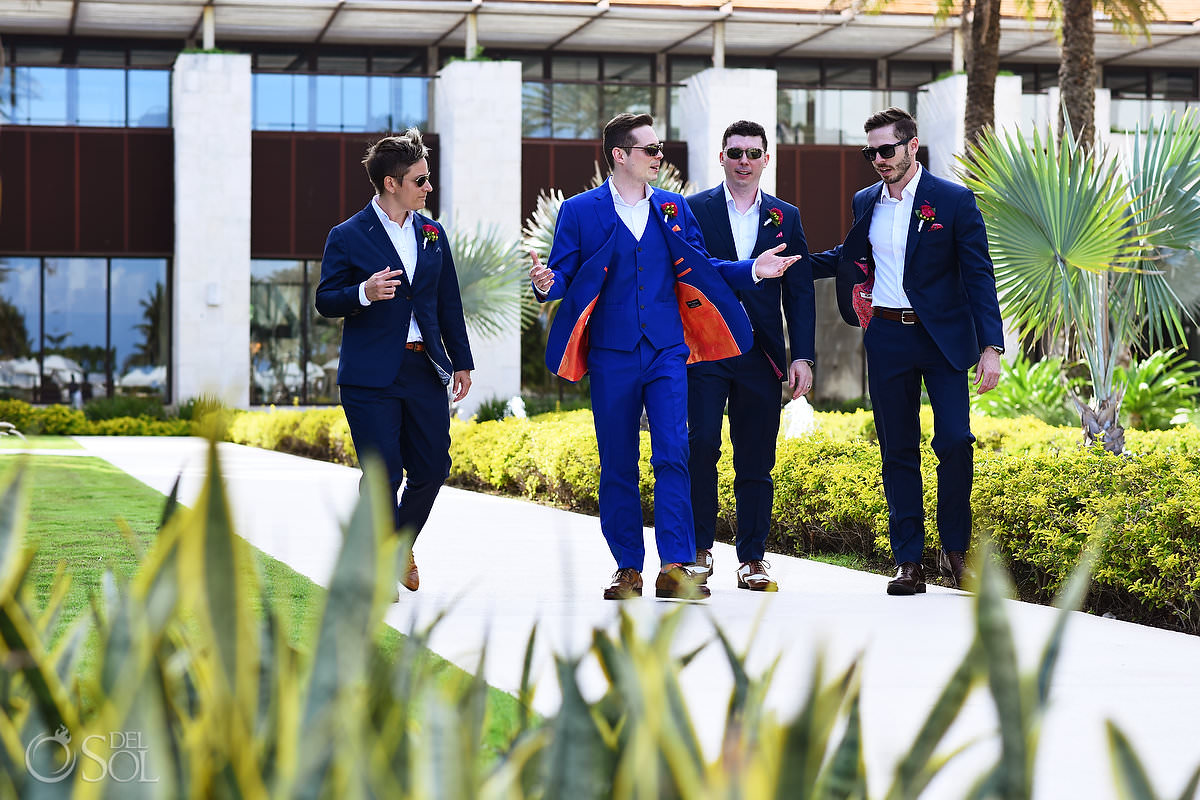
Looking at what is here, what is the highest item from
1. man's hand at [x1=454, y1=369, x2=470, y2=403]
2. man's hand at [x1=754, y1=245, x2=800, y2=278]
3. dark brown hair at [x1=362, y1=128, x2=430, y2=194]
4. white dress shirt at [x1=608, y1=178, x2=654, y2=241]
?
dark brown hair at [x1=362, y1=128, x2=430, y2=194]

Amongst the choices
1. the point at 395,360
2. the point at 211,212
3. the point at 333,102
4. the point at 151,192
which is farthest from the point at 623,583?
the point at 151,192

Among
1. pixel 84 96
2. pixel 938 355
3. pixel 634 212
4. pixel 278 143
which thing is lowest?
pixel 938 355

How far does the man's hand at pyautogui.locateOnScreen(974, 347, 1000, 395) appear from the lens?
589 centimetres

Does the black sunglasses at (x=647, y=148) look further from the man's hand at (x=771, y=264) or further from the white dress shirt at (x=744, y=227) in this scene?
the white dress shirt at (x=744, y=227)

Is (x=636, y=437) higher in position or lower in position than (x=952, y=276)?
lower

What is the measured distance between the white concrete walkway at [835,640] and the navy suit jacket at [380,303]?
0.84 m

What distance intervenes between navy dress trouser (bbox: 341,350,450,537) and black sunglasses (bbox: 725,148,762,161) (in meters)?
1.65

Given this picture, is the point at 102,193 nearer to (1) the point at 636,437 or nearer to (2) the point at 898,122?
(1) the point at 636,437

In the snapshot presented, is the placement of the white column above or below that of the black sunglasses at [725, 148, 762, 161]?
above

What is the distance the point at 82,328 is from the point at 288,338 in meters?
3.70

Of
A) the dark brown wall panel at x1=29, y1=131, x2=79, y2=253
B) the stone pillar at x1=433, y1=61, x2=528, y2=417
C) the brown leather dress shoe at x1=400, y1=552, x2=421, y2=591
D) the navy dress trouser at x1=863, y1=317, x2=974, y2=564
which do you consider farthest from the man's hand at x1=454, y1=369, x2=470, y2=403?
the dark brown wall panel at x1=29, y1=131, x2=79, y2=253

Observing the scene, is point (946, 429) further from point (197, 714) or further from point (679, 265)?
point (197, 714)

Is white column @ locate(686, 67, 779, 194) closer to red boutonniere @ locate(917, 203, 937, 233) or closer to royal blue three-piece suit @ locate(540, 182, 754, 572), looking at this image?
red boutonniere @ locate(917, 203, 937, 233)

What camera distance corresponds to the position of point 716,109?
2517cm
